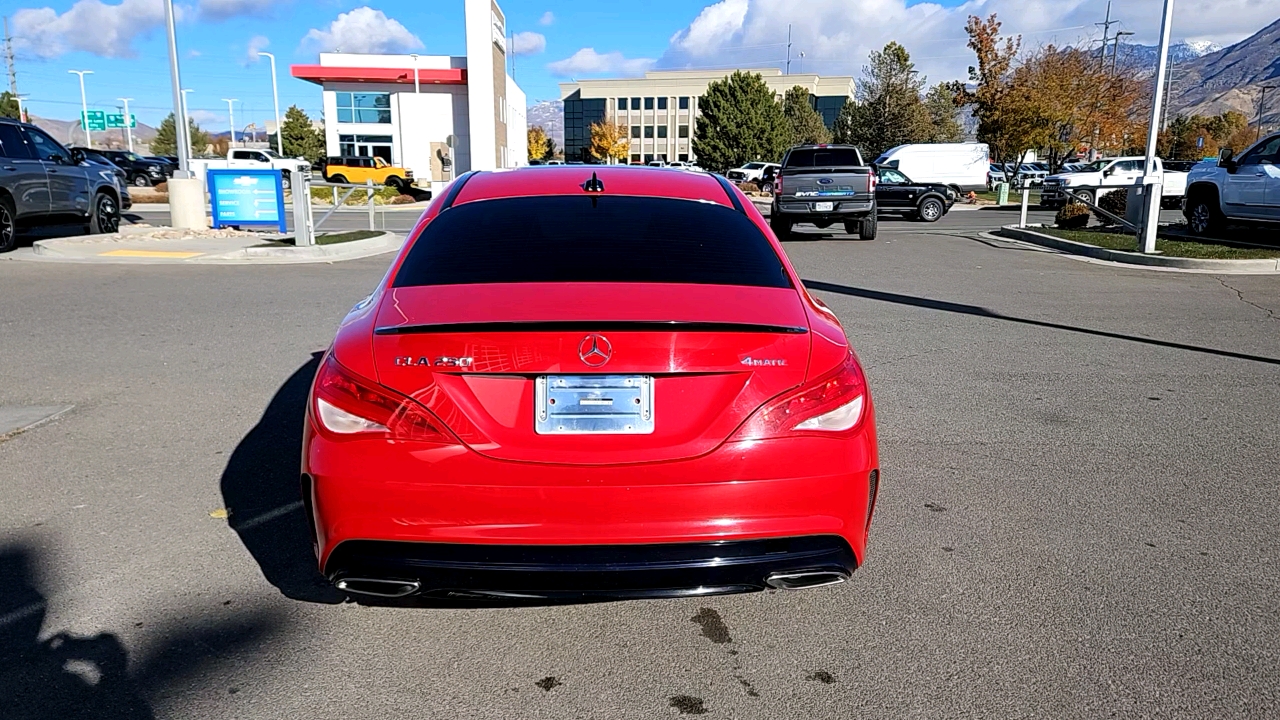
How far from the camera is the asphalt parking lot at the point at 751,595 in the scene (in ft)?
9.18

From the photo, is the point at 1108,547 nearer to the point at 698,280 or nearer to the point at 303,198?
the point at 698,280

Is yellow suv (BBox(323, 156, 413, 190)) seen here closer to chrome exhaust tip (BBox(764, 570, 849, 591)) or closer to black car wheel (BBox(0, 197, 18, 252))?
black car wheel (BBox(0, 197, 18, 252))

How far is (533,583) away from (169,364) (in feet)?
18.5

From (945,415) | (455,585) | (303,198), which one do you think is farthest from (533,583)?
(303,198)

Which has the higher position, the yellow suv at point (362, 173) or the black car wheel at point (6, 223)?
the yellow suv at point (362, 173)

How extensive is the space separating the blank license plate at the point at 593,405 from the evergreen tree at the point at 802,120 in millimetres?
72669

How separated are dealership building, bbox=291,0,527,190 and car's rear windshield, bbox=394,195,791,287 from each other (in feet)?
189

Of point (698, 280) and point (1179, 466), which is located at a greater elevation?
point (698, 280)

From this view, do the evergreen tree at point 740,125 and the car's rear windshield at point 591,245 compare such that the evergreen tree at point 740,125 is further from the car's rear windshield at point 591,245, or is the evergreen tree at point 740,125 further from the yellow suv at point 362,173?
the car's rear windshield at point 591,245

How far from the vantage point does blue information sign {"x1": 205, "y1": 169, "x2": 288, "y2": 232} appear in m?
17.1

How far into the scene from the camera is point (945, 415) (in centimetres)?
586

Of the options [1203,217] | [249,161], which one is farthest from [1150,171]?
[249,161]

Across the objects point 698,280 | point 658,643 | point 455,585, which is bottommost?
point 658,643

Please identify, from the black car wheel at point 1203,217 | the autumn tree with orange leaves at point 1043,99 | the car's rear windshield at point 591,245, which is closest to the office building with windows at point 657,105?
the autumn tree with orange leaves at point 1043,99
